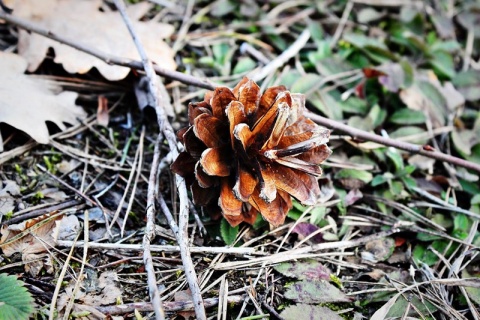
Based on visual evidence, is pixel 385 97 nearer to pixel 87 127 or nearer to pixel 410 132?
pixel 410 132

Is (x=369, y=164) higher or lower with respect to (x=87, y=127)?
lower

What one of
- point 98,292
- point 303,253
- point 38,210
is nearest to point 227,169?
point 303,253

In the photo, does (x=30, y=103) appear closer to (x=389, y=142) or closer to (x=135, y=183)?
(x=135, y=183)

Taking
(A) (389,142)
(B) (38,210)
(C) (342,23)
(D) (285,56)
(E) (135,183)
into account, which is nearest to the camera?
(B) (38,210)

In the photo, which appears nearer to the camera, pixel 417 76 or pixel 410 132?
pixel 410 132

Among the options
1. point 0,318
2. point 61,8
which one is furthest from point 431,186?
point 61,8

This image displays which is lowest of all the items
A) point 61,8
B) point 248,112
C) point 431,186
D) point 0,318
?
point 431,186
